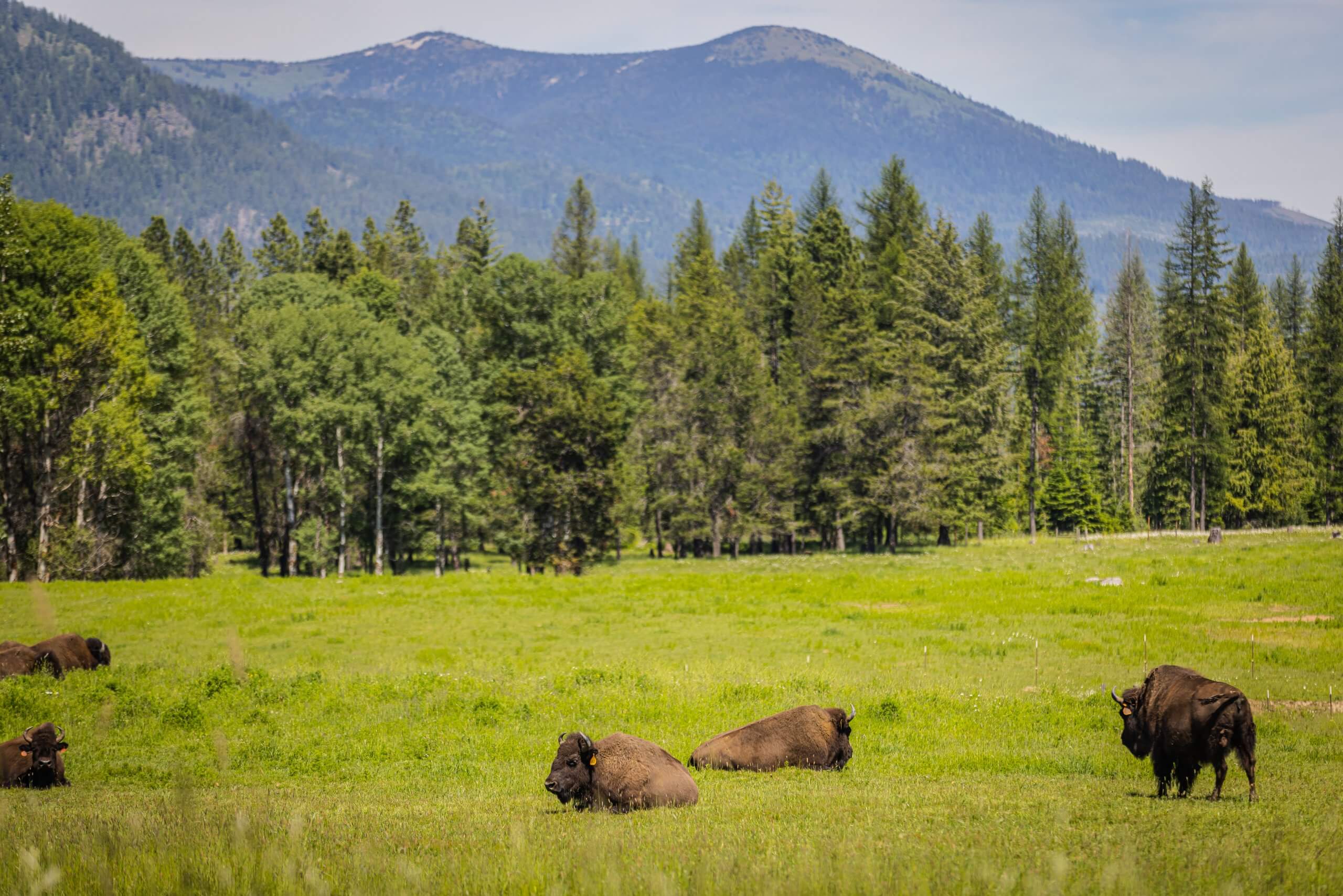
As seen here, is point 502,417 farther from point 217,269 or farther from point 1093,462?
point 217,269

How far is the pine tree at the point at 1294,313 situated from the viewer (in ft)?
313

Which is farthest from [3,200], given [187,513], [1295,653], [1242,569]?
[1242,569]

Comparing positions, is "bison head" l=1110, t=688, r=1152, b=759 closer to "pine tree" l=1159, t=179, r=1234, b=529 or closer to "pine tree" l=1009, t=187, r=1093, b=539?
"pine tree" l=1159, t=179, r=1234, b=529

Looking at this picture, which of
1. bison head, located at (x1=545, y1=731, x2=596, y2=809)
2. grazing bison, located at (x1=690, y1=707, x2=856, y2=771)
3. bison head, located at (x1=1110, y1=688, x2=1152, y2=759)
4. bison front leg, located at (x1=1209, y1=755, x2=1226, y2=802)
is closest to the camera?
bison front leg, located at (x1=1209, y1=755, x2=1226, y2=802)

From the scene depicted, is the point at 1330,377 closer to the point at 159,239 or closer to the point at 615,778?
the point at 615,778

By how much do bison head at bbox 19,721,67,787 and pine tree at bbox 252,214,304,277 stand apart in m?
98.9

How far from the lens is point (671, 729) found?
19141 millimetres

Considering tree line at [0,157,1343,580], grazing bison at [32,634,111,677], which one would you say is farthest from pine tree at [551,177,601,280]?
grazing bison at [32,634,111,677]

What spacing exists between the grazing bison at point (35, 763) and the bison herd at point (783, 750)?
11 mm

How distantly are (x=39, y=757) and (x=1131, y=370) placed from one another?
97.8m

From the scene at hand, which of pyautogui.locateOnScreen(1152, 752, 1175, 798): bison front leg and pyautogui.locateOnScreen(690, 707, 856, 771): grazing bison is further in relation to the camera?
pyautogui.locateOnScreen(690, 707, 856, 771): grazing bison

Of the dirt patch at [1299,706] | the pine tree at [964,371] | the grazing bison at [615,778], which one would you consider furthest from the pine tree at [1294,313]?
the grazing bison at [615,778]

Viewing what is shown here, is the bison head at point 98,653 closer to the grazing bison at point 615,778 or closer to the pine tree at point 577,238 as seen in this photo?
the grazing bison at point 615,778

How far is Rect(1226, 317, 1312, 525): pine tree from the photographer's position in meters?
81.5
